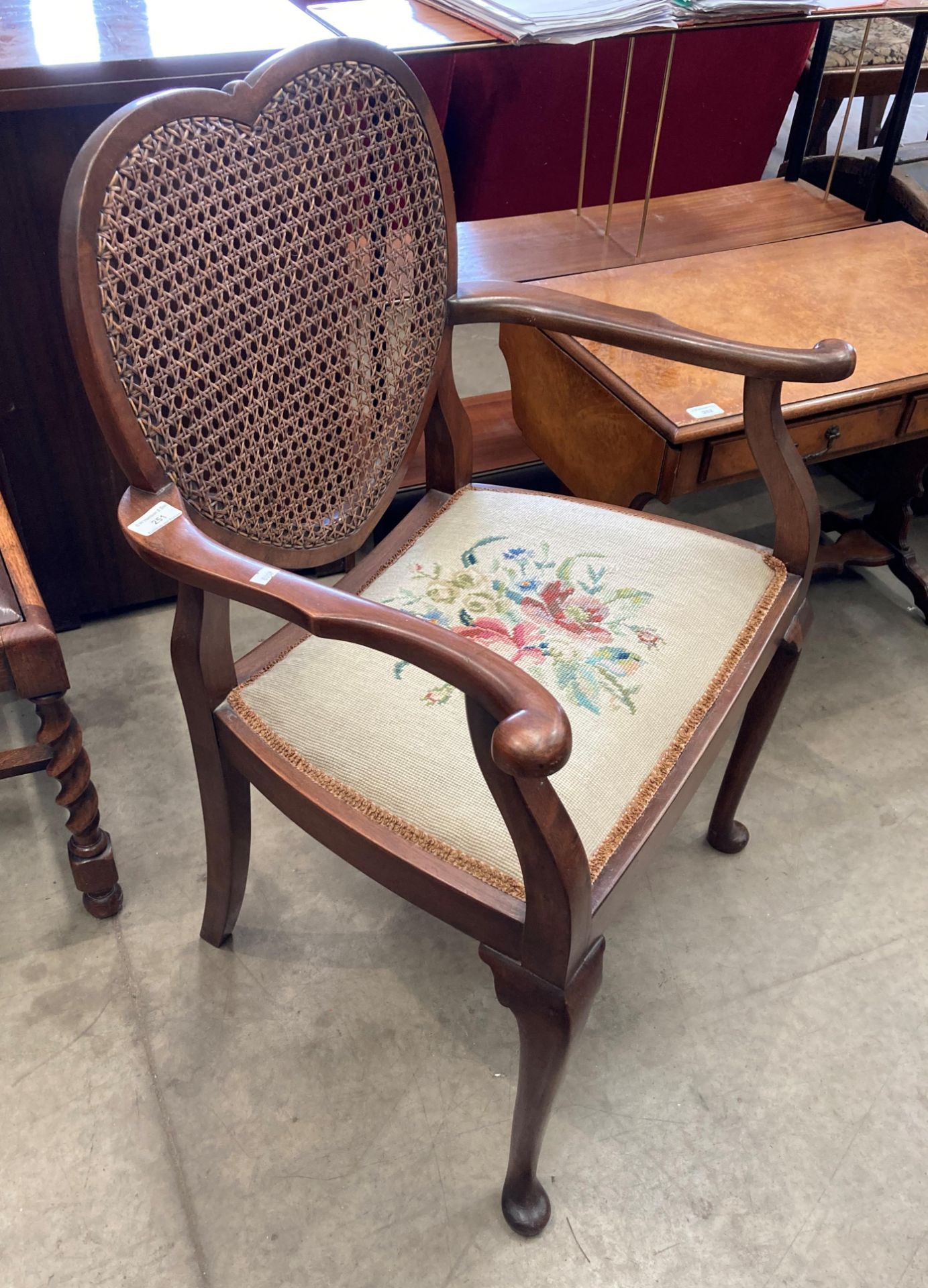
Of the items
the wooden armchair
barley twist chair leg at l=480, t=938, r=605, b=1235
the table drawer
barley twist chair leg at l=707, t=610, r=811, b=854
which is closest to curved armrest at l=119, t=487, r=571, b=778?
the wooden armchair

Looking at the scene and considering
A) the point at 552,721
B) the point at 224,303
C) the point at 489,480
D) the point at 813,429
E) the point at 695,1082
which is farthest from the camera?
the point at 489,480

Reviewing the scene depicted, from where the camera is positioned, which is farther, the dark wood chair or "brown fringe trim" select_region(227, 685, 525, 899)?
the dark wood chair

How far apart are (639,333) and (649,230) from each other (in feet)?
3.17

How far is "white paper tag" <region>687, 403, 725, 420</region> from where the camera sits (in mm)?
1396

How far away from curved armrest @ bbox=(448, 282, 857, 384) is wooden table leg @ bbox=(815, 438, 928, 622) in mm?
830

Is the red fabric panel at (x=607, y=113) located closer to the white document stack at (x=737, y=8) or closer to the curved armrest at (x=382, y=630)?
the white document stack at (x=737, y=8)

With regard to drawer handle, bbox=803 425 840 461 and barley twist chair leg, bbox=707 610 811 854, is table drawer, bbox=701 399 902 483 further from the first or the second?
barley twist chair leg, bbox=707 610 811 854

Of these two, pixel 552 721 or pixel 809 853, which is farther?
pixel 809 853

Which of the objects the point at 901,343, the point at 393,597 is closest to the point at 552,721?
the point at 393,597

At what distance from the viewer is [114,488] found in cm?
174

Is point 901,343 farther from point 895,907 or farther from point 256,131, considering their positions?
point 256,131

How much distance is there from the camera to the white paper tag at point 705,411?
1396 mm

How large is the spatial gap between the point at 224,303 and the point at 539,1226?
1.06 meters

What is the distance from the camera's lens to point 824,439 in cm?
152
